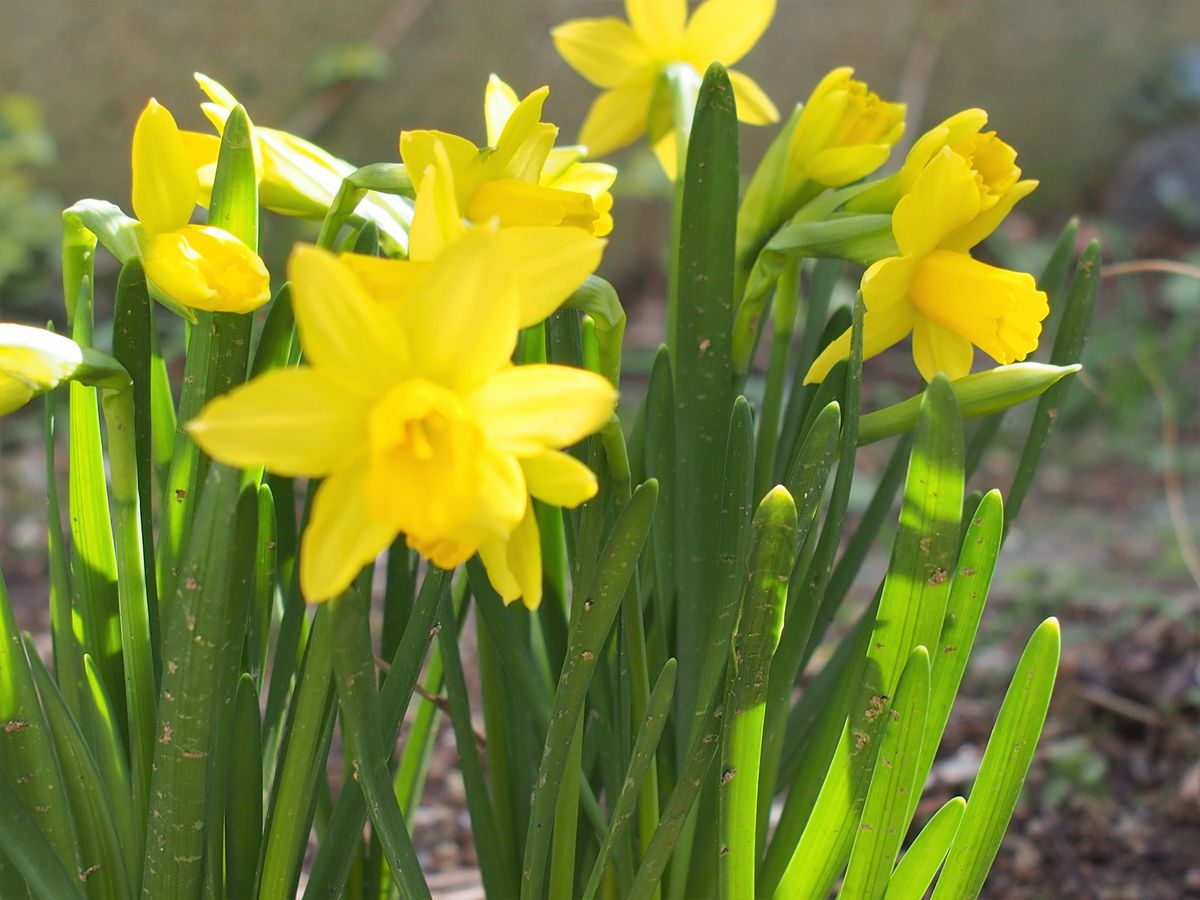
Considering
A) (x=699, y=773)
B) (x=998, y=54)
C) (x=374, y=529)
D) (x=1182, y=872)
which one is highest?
(x=998, y=54)

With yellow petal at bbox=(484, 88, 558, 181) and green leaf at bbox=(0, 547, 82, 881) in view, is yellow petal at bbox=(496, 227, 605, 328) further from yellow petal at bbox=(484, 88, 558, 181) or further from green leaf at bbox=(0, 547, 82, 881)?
green leaf at bbox=(0, 547, 82, 881)

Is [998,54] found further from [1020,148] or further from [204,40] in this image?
[204,40]

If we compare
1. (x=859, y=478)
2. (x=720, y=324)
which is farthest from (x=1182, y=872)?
(x=859, y=478)

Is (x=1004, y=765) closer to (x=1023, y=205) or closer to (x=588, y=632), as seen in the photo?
(x=588, y=632)

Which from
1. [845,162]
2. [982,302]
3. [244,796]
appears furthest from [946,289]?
[244,796]

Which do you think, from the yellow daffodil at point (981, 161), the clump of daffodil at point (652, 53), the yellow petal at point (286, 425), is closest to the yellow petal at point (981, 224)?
the yellow daffodil at point (981, 161)
